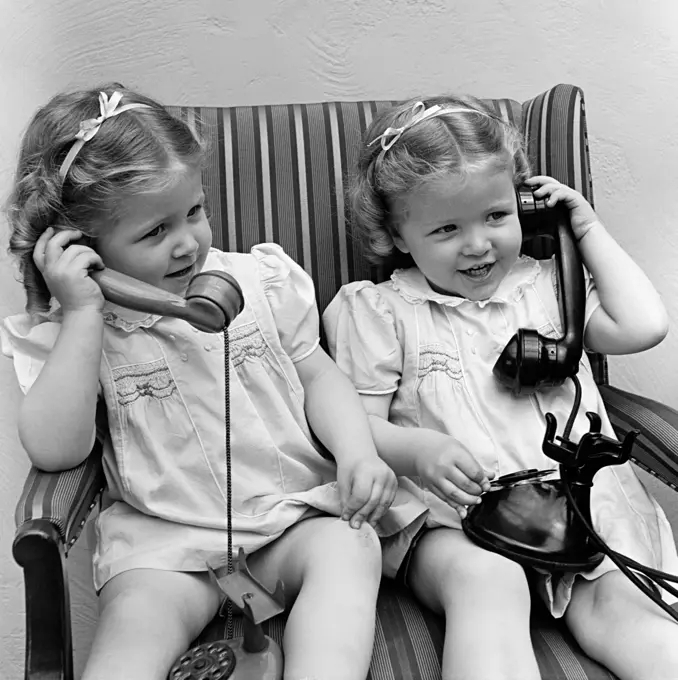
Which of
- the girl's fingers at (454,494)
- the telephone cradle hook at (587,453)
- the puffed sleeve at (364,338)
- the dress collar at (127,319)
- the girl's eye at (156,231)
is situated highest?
the girl's eye at (156,231)

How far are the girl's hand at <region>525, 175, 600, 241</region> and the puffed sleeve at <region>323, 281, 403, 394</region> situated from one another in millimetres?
263

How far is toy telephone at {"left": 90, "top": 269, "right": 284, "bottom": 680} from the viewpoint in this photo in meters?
0.86

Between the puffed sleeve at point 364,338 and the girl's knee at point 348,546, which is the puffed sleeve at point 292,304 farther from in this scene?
the girl's knee at point 348,546

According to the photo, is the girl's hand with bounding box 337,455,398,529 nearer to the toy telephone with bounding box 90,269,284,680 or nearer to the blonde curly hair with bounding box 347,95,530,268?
the toy telephone with bounding box 90,269,284,680

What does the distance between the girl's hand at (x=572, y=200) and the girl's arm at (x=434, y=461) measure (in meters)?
0.36

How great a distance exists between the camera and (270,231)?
1304mm

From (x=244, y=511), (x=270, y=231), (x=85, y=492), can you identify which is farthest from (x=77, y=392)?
(x=270, y=231)

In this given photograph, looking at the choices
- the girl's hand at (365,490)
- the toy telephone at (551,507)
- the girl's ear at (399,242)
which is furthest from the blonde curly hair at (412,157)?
the girl's hand at (365,490)

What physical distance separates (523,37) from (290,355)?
Answer: 0.82 metres

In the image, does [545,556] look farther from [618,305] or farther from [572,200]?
[572,200]

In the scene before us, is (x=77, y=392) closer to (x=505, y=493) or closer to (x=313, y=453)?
(x=313, y=453)

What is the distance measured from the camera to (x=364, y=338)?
4.00 ft

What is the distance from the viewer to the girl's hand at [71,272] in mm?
997

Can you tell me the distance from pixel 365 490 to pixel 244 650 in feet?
0.78
